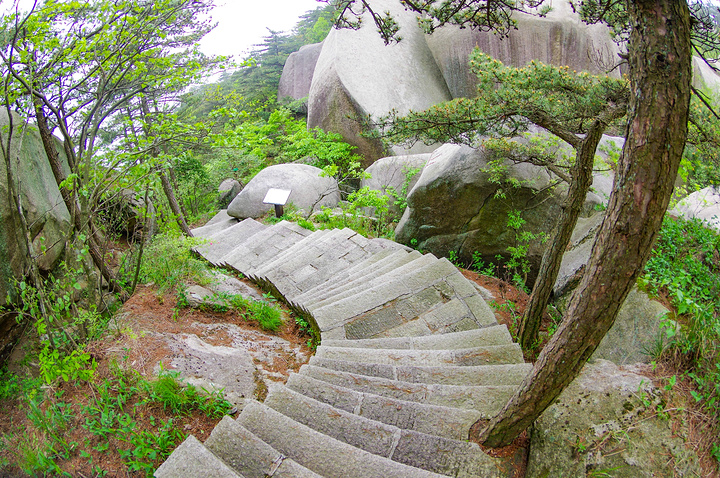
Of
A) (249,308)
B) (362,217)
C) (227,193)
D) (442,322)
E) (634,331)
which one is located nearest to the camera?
(634,331)

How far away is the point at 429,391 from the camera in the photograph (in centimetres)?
274

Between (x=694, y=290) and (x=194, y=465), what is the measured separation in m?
4.33

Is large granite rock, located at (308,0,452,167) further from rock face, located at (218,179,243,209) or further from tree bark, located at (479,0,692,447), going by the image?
tree bark, located at (479,0,692,447)

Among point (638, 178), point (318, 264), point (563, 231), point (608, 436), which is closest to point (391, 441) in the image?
point (608, 436)

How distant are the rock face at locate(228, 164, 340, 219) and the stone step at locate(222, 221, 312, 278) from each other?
2270 mm

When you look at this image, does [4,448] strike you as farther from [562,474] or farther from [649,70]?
[649,70]

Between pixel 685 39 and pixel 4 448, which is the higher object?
pixel 685 39

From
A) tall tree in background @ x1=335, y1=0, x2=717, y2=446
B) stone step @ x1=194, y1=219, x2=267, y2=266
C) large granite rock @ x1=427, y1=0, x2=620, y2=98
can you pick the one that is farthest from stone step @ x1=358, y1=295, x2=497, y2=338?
large granite rock @ x1=427, y1=0, x2=620, y2=98

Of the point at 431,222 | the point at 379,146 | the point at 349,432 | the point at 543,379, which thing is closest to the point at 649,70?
the point at 543,379

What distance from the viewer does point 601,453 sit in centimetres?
217

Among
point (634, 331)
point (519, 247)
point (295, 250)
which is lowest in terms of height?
point (519, 247)

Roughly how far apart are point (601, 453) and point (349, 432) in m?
1.32

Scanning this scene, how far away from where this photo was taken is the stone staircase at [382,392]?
84.2 inches

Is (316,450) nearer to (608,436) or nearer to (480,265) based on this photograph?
(608,436)
